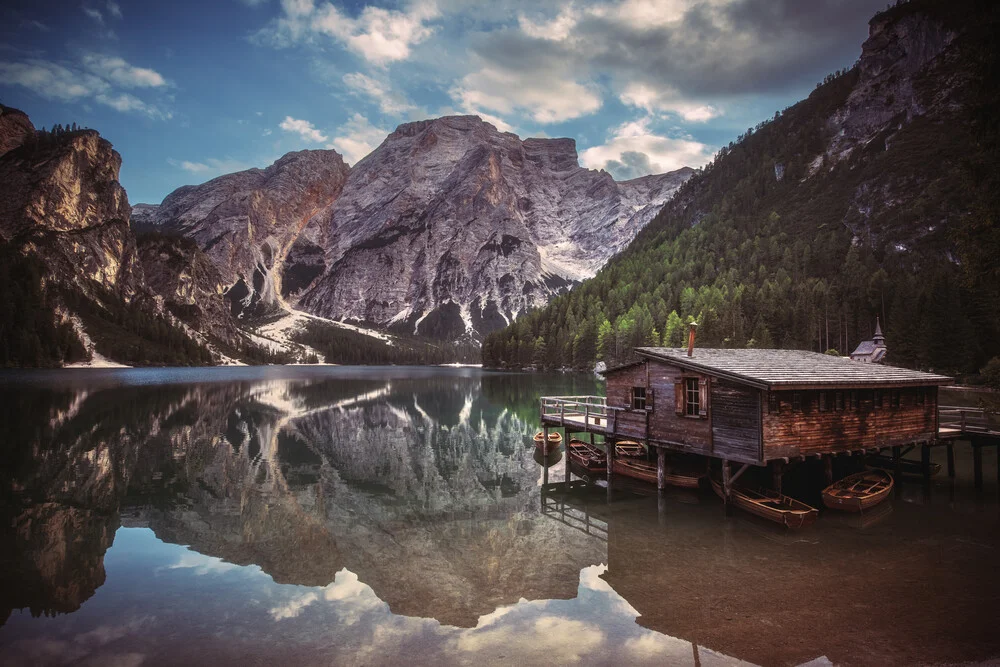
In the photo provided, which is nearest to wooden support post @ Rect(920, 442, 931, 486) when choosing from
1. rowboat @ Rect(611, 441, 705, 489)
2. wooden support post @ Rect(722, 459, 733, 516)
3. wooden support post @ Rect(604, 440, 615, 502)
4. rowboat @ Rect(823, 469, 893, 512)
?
rowboat @ Rect(823, 469, 893, 512)

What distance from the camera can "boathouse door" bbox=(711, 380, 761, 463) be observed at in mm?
23172

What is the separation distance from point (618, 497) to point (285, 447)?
28.5 metres

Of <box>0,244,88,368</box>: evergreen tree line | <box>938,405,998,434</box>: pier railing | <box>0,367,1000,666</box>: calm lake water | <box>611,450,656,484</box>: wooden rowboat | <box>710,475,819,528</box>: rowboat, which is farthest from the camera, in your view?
<box>0,244,88,368</box>: evergreen tree line

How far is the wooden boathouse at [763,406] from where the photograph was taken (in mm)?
23375

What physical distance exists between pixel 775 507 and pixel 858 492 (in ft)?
17.4

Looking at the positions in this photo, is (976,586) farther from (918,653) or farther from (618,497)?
(618,497)

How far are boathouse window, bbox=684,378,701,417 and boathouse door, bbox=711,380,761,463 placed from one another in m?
0.89

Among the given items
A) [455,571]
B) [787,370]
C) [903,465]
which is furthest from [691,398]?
[903,465]

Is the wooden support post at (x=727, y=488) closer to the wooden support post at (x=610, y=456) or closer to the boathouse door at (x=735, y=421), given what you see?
the boathouse door at (x=735, y=421)

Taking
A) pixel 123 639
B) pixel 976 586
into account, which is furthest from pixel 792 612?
pixel 123 639

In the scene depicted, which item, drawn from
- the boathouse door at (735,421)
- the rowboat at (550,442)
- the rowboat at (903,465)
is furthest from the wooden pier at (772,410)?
the rowboat at (550,442)

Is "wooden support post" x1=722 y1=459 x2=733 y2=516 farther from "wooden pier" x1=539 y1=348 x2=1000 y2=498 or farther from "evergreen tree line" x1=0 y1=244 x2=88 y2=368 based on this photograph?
"evergreen tree line" x1=0 y1=244 x2=88 y2=368

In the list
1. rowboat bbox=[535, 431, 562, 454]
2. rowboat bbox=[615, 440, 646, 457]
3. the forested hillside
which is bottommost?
rowboat bbox=[535, 431, 562, 454]

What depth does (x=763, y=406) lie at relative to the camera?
22938mm
